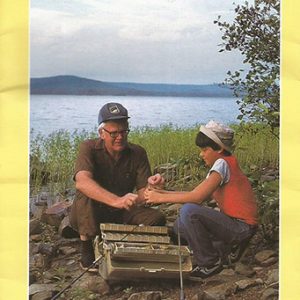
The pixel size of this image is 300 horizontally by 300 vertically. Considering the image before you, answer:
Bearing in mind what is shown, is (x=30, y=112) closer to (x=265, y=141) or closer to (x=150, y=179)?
(x=150, y=179)

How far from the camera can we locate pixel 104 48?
4.48ft

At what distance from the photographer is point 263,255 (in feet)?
4.51

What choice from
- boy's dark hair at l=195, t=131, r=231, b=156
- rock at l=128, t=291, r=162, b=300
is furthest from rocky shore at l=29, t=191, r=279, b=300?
boy's dark hair at l=195, t=131, r=231, b=156

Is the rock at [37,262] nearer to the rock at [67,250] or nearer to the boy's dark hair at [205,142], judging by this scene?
the rock at [67,250]


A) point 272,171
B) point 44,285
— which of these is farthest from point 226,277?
point 44,285

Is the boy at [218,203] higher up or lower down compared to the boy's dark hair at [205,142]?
lower down

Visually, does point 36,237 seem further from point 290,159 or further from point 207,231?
point 290,159

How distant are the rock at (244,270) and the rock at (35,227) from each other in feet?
1.20

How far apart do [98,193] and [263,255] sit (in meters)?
0.32

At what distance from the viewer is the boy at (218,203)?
138 centimetres

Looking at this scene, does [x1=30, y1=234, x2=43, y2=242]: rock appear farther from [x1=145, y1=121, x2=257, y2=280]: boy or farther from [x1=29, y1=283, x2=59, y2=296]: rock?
[x1=145, y1=121, x2=257, y2=280]: boy

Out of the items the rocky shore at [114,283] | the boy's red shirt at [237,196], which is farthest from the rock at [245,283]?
the boy's red shirt at [237,196]

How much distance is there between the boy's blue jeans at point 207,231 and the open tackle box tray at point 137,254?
2cm

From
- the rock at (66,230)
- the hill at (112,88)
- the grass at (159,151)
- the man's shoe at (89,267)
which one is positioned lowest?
the man's shoe at (89,267)
